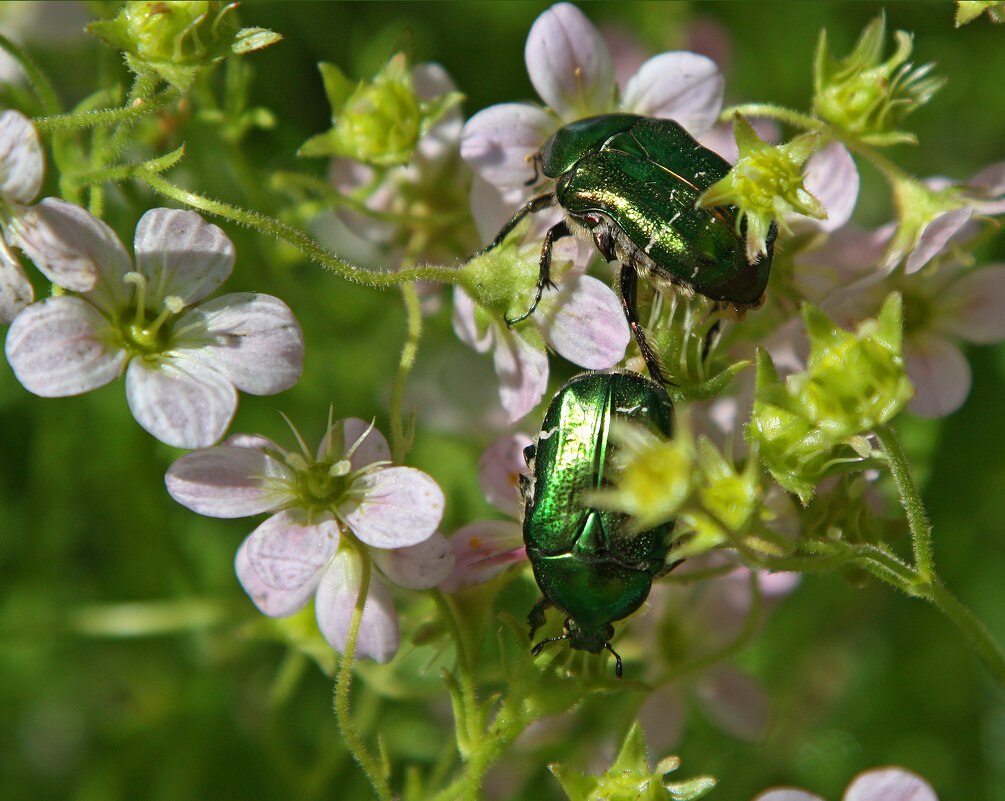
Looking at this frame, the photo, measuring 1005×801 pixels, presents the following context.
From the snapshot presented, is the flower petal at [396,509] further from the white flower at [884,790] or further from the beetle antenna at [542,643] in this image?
the white flower at [884,790]

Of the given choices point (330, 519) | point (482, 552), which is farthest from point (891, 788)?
point (330, 519)

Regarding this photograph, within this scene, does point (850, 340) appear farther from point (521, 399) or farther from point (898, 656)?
point (898, 656)

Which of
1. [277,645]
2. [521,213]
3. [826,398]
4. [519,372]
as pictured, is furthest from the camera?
[277,645]

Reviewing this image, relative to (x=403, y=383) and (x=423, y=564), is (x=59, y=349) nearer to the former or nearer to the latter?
(x=403, y=383)

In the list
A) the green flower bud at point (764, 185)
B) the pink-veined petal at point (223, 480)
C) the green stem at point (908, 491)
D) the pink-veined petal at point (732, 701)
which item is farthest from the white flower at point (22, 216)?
the pink-veined petal at point (732, 701)

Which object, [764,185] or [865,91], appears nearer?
[764,185]

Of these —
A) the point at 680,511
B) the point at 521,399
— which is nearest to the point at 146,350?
the point at 521,399

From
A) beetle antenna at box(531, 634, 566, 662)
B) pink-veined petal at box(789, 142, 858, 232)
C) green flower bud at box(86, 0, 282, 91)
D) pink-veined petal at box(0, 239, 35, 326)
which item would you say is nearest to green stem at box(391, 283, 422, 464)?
beetle antenna at box(531, 634, 566, 662)

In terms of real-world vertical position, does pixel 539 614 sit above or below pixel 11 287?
below
